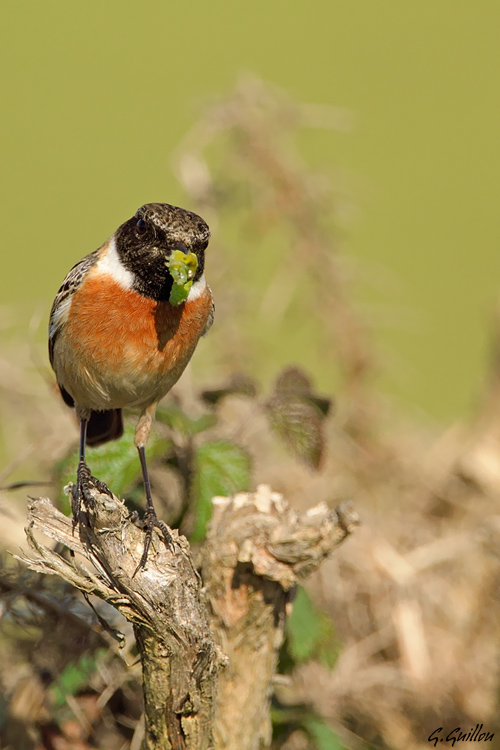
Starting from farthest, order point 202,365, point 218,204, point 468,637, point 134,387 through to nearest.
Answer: point 202,365 → point 218,204 → point 468,637 → point 134,387

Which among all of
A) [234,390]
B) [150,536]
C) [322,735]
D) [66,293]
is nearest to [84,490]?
[150,536]

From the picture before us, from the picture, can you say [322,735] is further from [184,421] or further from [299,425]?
[184,421]

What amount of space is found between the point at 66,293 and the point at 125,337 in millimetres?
467

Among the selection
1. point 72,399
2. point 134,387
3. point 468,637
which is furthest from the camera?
point 468,637

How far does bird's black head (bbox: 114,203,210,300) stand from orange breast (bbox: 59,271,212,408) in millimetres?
86

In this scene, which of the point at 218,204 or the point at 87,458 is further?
the point at 218,204

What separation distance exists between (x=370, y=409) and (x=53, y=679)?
3.80 meters

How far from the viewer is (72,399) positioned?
3.71 meters

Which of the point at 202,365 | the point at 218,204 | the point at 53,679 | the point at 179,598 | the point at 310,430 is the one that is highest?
the point at 218,204

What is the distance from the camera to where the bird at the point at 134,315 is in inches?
115

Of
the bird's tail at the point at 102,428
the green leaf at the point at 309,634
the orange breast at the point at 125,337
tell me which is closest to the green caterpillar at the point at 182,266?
the orange breast at the point at 125,337

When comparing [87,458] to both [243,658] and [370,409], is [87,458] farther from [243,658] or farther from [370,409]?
[370,409]

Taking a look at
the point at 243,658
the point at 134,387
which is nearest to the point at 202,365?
the point at 134,387
